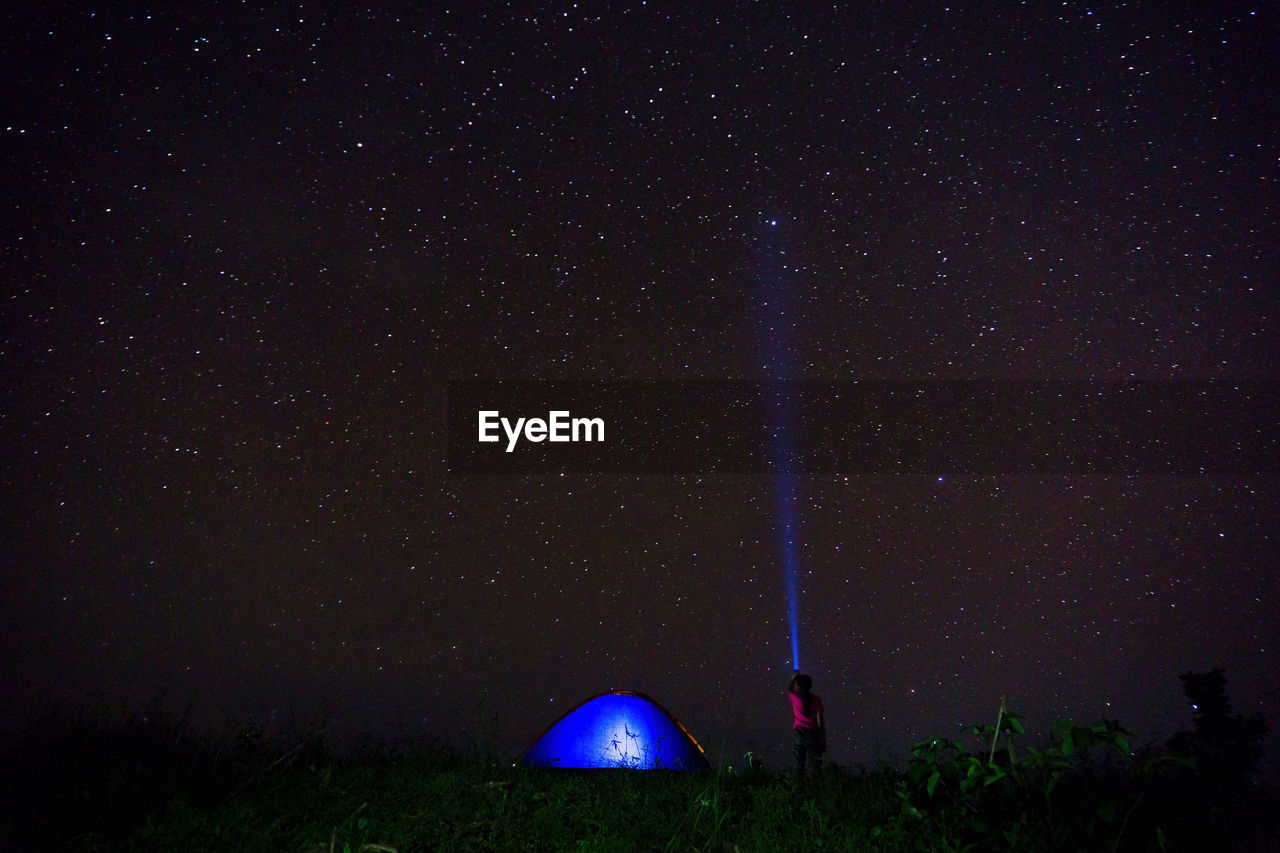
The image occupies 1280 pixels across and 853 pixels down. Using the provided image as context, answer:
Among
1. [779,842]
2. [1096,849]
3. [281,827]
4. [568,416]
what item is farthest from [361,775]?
[568,416]

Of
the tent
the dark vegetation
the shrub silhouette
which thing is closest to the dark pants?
the tent

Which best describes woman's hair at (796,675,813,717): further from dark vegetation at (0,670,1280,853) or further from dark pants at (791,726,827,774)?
dark vegetation at (0,670,1280,853)

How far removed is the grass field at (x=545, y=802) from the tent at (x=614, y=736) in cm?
461

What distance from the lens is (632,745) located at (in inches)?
430

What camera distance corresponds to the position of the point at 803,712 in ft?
30.3

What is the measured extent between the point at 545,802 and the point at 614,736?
19.9 feet

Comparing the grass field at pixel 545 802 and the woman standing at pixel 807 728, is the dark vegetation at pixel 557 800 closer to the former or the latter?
the grass field at pixel 545 802

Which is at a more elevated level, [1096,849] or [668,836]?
[1096,849]

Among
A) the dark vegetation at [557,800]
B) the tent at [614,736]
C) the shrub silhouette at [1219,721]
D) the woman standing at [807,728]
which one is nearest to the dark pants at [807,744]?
the woman standing at [807,728]

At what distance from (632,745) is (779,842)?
712 cm

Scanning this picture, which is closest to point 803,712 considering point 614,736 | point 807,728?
point 807,728

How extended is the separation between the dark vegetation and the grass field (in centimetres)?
1

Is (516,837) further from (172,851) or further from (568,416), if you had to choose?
(568,416)

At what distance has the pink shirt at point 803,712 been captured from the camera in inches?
363
